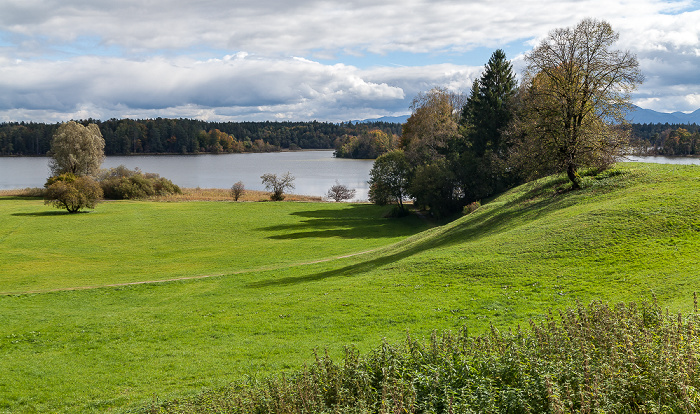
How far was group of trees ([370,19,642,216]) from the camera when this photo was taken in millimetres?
26594

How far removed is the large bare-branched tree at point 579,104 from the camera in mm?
26406

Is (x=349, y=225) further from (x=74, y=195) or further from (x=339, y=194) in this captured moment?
(x=74, y=195)

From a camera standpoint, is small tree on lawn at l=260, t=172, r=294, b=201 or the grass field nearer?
the grass field

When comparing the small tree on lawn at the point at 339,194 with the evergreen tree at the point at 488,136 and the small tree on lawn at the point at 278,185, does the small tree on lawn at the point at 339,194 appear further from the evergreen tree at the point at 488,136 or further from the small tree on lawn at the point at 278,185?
the evergreen tree at the point at 488,136

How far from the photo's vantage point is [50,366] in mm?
13047

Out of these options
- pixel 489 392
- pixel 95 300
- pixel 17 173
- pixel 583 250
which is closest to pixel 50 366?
pixel 95 300

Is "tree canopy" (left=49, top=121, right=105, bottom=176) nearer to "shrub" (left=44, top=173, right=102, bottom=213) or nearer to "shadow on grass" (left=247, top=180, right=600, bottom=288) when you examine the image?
"shrub" (left=44, top=173, right=102, bottom=213)

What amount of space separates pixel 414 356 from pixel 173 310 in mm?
13948

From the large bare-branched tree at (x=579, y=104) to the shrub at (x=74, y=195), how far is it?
163 ft

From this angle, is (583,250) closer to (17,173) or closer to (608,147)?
(608,147)

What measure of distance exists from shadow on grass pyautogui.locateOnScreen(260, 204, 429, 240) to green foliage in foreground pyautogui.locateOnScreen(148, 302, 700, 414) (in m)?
36.0

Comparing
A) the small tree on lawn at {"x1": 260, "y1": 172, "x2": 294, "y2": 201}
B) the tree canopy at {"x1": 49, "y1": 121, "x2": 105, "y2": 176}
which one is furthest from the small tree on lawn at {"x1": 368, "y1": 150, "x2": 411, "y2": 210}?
the tree canopy at {"x1": 49, "y1": 121, "x2": 105, "y2": 176}

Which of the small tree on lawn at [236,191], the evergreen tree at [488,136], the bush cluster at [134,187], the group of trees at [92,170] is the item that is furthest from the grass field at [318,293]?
the group of trees at [92,170]

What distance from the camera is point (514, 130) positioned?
160 ft
